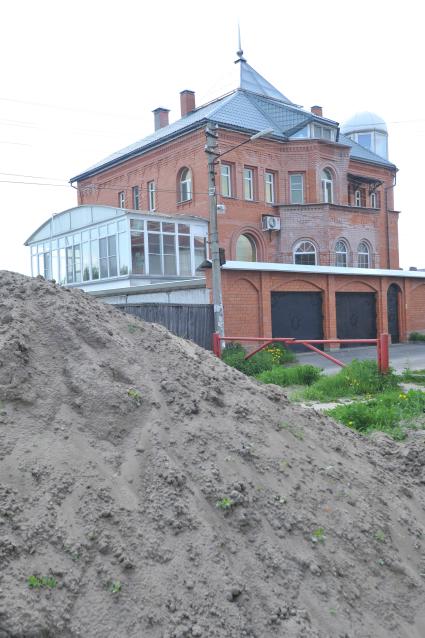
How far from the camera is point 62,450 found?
3211 millimetres

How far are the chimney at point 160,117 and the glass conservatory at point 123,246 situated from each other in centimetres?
1051

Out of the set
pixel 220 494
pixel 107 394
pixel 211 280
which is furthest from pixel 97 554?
pixel 211 280

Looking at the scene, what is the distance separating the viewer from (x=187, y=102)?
3225 centimetres

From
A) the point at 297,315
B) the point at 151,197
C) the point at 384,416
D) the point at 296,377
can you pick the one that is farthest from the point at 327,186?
the point at 384,416

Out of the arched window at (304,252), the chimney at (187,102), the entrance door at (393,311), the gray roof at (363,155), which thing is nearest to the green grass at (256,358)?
the entrance door at (393,311)

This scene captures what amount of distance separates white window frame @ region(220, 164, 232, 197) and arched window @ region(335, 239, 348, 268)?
6.40 m

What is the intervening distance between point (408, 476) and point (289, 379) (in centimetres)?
681

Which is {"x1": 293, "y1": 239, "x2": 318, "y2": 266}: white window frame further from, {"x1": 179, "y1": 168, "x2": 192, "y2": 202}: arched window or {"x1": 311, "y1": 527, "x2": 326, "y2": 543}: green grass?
{"x1": 311, "y1": 527, "x2": 326, "y2": 543}: green grass

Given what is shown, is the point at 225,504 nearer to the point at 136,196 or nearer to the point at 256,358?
the point at 256,358

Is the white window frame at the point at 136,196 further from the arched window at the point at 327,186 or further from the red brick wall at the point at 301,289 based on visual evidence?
the red brick wall at the point at 301,289

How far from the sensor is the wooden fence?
15.1 m

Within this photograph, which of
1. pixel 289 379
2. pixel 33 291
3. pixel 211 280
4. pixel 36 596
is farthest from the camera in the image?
pixel 211 280

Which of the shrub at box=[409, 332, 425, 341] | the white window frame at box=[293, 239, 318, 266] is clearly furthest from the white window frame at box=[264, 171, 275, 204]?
the shrub at box=[409, 332, 425, 341]

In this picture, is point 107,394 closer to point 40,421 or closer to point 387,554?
point 40,421
